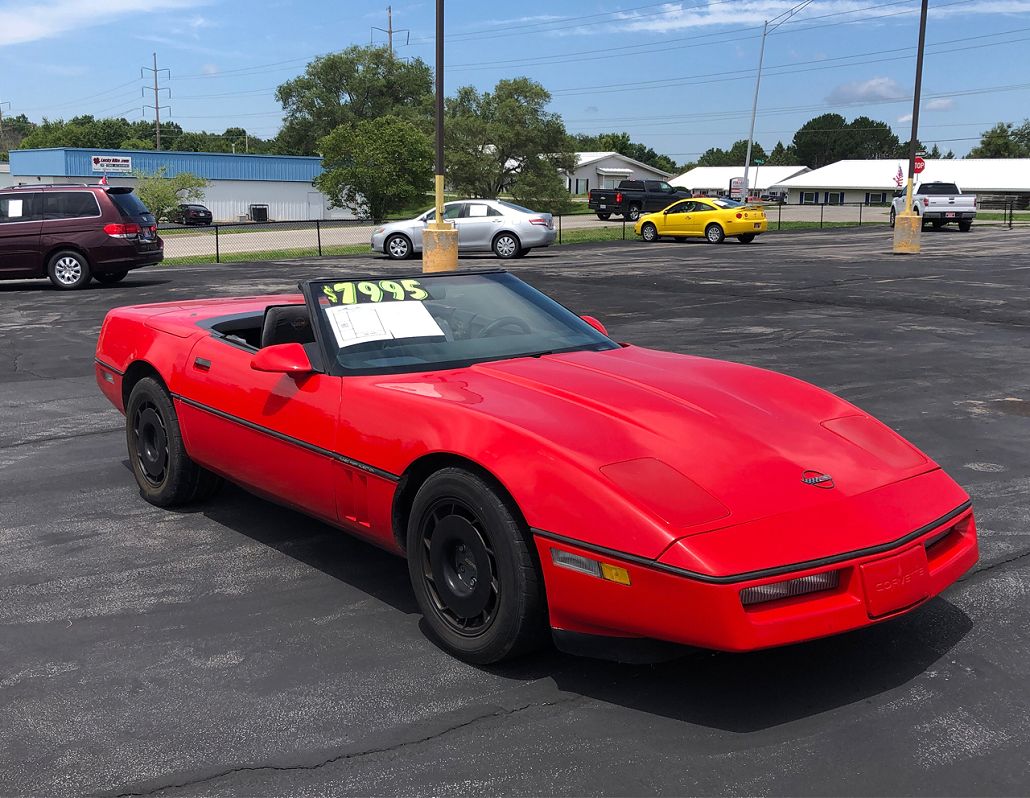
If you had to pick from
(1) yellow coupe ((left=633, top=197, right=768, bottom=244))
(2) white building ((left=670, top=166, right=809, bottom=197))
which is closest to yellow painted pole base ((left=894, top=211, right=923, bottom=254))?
(1) yellow coupe ((left=633, top=197, right=768, bottom=244))

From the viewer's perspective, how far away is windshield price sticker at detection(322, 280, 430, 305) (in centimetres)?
464

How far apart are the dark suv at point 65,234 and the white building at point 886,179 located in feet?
288

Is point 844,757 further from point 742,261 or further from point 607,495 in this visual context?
point 742,261

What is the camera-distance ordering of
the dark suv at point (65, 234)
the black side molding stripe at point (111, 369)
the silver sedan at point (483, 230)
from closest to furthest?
the black side molding stripe at point (111, 369) → the dark suv at point (65, 234) → the silver sedan at point (483, 230)

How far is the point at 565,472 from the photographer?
3.28 metres

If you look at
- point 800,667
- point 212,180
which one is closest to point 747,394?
point 800,667

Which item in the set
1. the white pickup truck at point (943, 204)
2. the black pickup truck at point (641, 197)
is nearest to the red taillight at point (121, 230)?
the white pickup truck at point (943, 204)

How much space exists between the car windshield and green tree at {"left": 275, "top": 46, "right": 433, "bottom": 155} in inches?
3945

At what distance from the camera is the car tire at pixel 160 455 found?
17.5ft

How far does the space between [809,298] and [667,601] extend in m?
13.6

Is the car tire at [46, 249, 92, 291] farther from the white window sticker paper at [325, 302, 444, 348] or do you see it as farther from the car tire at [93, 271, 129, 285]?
the white window sticker paper at [325, 302, 444, 348]

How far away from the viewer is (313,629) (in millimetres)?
3994

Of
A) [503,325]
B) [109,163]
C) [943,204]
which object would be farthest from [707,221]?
[109,163]

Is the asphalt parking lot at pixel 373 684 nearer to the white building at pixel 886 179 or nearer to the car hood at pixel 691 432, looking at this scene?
the car hood at pixel 691 432
